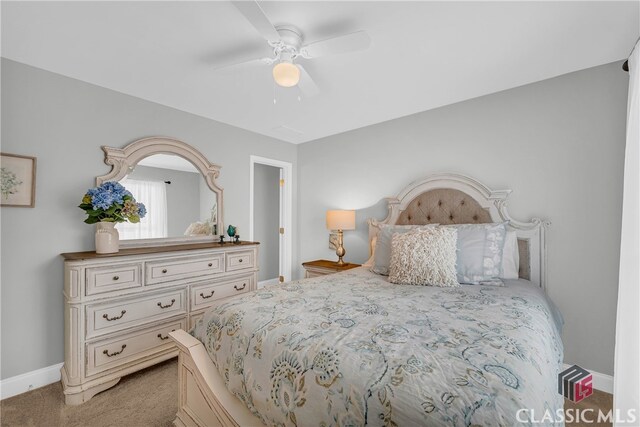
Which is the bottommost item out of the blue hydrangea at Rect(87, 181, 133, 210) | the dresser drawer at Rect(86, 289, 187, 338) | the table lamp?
the dresser drawer at Rect(86, 289, 187, 338)

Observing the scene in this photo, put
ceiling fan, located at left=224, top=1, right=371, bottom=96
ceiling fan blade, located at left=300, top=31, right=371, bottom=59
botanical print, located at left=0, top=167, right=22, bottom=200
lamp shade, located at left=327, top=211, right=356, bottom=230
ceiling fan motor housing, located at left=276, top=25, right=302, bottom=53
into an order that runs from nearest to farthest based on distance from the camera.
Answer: ceiling fan, located at left=224, top=1, right=371, bottom=96 < ceiling fan blade, located at left=300, top=31, right=371, bottom=59 < ceiling fan motor housing, located at left=276, top=25, right=302, bottom=53 < botanical print, located at left=0, top=167, right=22, bottom=200 < lamp shade, located at left=327, top=211, right=356, bottom=230

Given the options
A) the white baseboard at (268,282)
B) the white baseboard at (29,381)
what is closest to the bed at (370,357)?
the white baseboard at (29,381)

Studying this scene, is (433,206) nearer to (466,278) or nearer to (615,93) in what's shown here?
(466,278)

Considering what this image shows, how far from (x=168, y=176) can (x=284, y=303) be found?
218cm

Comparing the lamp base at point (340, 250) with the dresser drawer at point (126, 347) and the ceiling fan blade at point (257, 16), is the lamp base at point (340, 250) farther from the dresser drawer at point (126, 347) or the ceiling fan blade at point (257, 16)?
the ceiling fan blade at point (257, 16)

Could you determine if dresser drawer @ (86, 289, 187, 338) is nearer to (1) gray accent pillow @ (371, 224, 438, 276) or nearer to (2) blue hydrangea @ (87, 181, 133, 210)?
(2) blue hydrangea @ (87, 181, 133, 210)

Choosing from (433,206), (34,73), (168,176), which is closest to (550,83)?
(433,206)

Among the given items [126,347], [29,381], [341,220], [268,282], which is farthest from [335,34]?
[268,282]

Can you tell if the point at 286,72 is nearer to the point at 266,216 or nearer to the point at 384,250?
the point at 384,250

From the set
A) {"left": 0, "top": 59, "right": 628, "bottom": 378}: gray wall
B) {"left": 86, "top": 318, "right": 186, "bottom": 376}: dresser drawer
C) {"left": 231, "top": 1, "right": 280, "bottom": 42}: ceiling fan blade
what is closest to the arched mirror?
{"left": 0, "top": 59, "right": 628, "bottom": 378}: gray wall

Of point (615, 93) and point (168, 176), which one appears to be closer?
point (615, 93)

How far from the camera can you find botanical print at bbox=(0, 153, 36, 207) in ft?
6.53

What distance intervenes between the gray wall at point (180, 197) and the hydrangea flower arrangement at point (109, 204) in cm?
46

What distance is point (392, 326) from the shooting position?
3.88 feet
